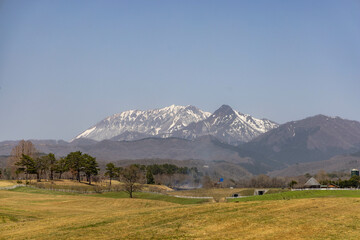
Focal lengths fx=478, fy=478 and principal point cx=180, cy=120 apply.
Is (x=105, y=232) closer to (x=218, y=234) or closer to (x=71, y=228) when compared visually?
(x=71, y=228)

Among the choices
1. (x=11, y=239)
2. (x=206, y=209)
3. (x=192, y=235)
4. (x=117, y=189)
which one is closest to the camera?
(x=192, y=235)

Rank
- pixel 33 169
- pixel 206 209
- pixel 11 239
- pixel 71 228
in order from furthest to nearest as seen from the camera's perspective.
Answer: pixel 33 169, pixel 206 209, pixel 71 228, pixel 11 239

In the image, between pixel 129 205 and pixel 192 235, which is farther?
pixel 129 205

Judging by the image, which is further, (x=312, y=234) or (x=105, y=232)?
(x=105, y=232)

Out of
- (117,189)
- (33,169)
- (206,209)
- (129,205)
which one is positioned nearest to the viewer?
(206,209)

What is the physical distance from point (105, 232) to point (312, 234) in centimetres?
2577

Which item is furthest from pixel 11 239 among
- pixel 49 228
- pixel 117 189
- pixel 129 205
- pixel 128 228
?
pixel 117 189

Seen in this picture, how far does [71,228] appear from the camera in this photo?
2630 inches

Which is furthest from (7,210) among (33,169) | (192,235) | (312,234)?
(33,169)

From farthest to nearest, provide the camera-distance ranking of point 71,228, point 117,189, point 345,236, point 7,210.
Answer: point 117,189, point 7,210, point 71,228, point 345,236

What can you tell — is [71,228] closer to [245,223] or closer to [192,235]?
[192,235]

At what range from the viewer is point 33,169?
19600 cm

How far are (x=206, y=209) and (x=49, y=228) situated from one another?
2515 centimetres

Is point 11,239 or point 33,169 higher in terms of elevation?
point 33,169
